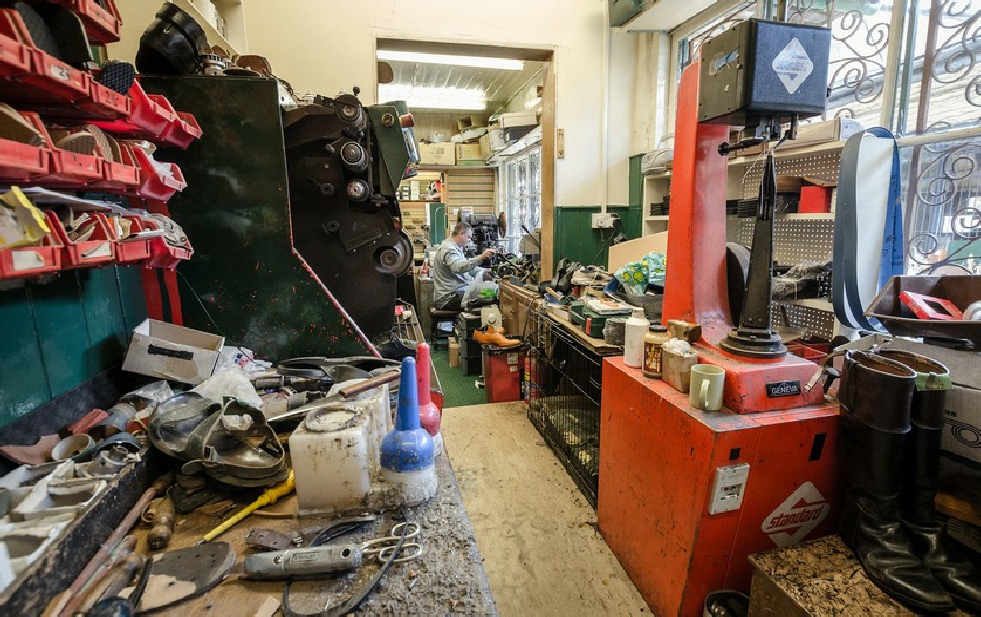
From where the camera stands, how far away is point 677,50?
3936 millimetres

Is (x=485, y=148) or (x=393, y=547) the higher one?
(x=485, y=148)

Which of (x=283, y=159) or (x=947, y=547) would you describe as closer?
(x=947, y=547)

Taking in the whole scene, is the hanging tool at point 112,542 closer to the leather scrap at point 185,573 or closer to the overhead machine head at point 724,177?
the leather scrap at point 185,573

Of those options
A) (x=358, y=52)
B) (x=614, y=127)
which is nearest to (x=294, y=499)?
(x=358, y=52)

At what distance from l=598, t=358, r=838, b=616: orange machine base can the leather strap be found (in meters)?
0.53

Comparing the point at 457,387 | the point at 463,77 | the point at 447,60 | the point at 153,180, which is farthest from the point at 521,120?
the point at 153,180

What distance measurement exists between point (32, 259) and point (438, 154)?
7755 millimetres

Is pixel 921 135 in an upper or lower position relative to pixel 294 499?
upper

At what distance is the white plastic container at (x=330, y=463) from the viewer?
0.93m

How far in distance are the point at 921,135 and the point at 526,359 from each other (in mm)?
2690

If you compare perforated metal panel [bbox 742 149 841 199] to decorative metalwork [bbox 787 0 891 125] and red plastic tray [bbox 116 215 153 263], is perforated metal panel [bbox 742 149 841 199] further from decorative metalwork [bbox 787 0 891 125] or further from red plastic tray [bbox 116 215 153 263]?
red plastic tray [bbox 116 215 153 263]

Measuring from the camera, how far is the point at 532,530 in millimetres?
2316

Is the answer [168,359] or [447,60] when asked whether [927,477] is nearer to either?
[168,359]

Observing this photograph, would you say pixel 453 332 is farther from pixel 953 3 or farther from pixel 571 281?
pixel 953 3
